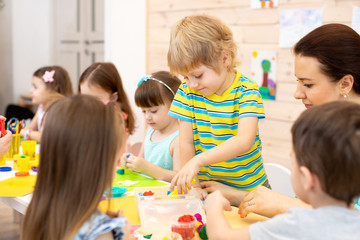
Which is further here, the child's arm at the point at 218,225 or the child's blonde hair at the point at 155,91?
the child's blonde hair at the point at 155,91

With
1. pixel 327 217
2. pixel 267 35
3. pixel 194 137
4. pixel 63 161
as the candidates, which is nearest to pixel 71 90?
pixel 267 35

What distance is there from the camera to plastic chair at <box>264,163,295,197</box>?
1.77 metres

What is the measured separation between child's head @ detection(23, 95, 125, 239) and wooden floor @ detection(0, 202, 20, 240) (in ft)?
5.55

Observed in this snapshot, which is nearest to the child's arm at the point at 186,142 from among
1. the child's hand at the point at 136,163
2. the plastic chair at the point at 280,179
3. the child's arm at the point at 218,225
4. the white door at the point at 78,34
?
the child's hand at the point at 136,163

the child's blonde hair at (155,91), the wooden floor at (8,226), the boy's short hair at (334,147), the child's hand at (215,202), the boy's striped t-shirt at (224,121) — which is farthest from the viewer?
the wooden floor at (8,226)

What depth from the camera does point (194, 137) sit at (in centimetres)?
165

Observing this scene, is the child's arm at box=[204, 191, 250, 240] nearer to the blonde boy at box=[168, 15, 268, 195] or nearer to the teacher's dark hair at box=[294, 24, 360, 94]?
the blonde boy at box=[168, 15, 268, 195]

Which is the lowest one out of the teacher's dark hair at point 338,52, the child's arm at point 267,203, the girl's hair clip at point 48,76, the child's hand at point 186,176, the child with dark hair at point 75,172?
the child's arm at point 267,203

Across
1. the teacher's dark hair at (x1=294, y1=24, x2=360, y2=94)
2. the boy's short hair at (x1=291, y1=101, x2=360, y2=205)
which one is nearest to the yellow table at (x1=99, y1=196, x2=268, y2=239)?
the boy's short hair at (x1=291, y1=101, x2=360, y2=205)

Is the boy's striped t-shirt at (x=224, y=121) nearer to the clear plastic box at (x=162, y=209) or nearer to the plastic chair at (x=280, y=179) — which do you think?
the plastic chair at (x=280, y=179)

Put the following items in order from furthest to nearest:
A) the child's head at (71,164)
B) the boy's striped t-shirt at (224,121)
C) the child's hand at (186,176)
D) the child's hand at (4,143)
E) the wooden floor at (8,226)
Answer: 1. the wooden floor at (8,226)
2. the child's hand at (4,143)
3. the boy's striped t-shirt at (224,121)
4. the child's hand at (186,176)
5. the child's head at (71,164)

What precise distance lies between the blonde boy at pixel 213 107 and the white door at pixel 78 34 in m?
3.41

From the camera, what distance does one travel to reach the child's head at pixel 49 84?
3021 millimetres

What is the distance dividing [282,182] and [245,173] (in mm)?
281
